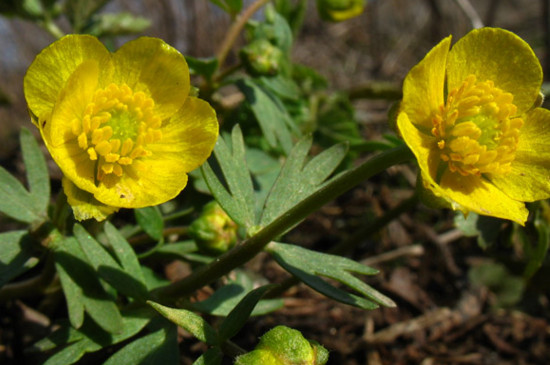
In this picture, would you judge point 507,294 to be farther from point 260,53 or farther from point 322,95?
point 260,53

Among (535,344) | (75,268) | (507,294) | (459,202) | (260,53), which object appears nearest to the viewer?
(459,202)

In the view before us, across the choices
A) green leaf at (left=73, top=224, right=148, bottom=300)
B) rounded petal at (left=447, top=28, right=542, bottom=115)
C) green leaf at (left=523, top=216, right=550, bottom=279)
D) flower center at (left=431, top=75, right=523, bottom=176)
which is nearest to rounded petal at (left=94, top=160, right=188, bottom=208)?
green leaf at (left=73, top=224, right=148, bottom=300)

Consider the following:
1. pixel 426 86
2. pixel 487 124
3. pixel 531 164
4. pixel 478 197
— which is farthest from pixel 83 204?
pixel 531 164

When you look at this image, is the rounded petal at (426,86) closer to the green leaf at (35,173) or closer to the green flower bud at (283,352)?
the green flower bud at (283,352)

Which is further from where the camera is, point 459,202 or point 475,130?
point 475,130

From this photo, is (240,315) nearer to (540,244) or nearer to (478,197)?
(478,197)

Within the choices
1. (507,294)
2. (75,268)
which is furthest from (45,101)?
(507,294)

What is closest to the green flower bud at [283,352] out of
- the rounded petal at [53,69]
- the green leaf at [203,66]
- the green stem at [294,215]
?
the green stem at [294,215]
